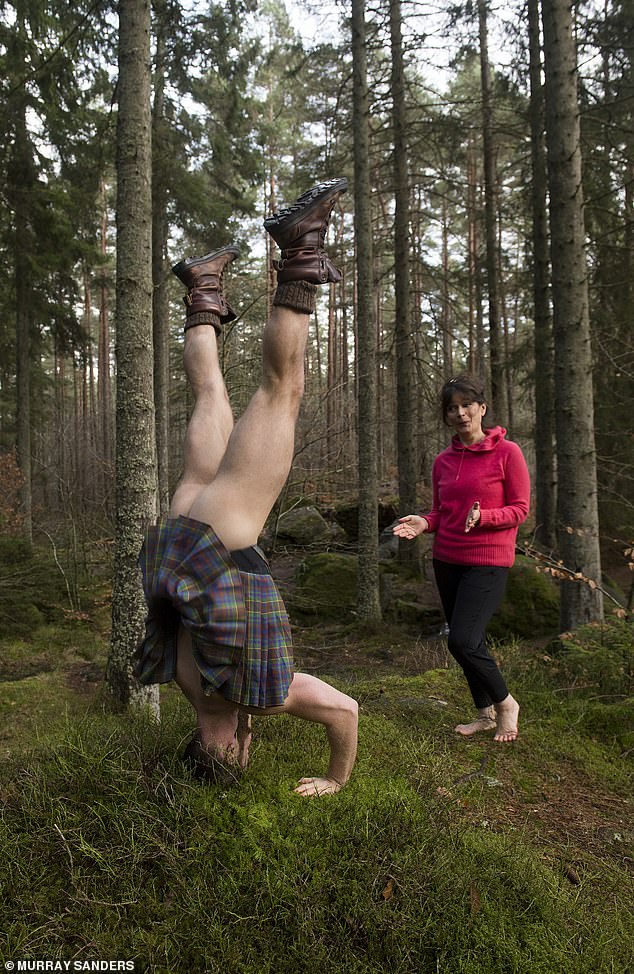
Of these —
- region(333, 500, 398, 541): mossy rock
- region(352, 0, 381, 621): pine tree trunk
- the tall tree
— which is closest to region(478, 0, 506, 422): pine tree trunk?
the tall tree

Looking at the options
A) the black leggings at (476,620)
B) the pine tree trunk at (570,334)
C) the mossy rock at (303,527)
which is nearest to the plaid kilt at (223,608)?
the black leggings at (476,620)

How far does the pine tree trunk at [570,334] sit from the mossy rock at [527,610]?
2743 millimetres

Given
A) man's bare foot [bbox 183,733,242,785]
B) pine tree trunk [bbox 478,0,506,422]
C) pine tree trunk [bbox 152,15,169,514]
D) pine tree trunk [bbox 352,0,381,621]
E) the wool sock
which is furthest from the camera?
pine tree trunk [bbox 478,0,506,422]

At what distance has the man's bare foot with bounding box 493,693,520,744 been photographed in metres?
3.94

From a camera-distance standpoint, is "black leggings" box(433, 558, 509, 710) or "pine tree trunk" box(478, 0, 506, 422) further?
"pine tree trunk" box(478, 0, 506, 422)

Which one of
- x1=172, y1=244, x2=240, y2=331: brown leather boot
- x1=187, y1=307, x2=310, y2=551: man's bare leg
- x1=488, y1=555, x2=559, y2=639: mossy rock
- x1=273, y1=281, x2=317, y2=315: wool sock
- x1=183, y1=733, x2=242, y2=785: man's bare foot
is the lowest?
x1=488, y1=555, x2=559, y2=639: mossy rock

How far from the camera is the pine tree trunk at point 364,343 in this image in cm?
998

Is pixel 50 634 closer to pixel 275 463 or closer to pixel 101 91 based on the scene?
pixel 275 463

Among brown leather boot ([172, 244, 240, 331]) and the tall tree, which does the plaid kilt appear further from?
the tall tree

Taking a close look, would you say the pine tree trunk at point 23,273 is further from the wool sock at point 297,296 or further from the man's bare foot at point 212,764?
the wool sock at point 297,296

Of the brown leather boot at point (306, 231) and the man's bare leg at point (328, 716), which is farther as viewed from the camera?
the man's bare leg at point (328, 716)

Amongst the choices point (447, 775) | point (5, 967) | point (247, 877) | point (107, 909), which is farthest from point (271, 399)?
point (447, 775)

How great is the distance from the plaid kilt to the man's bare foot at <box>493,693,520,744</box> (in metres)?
2.11

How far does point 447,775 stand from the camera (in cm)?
329
